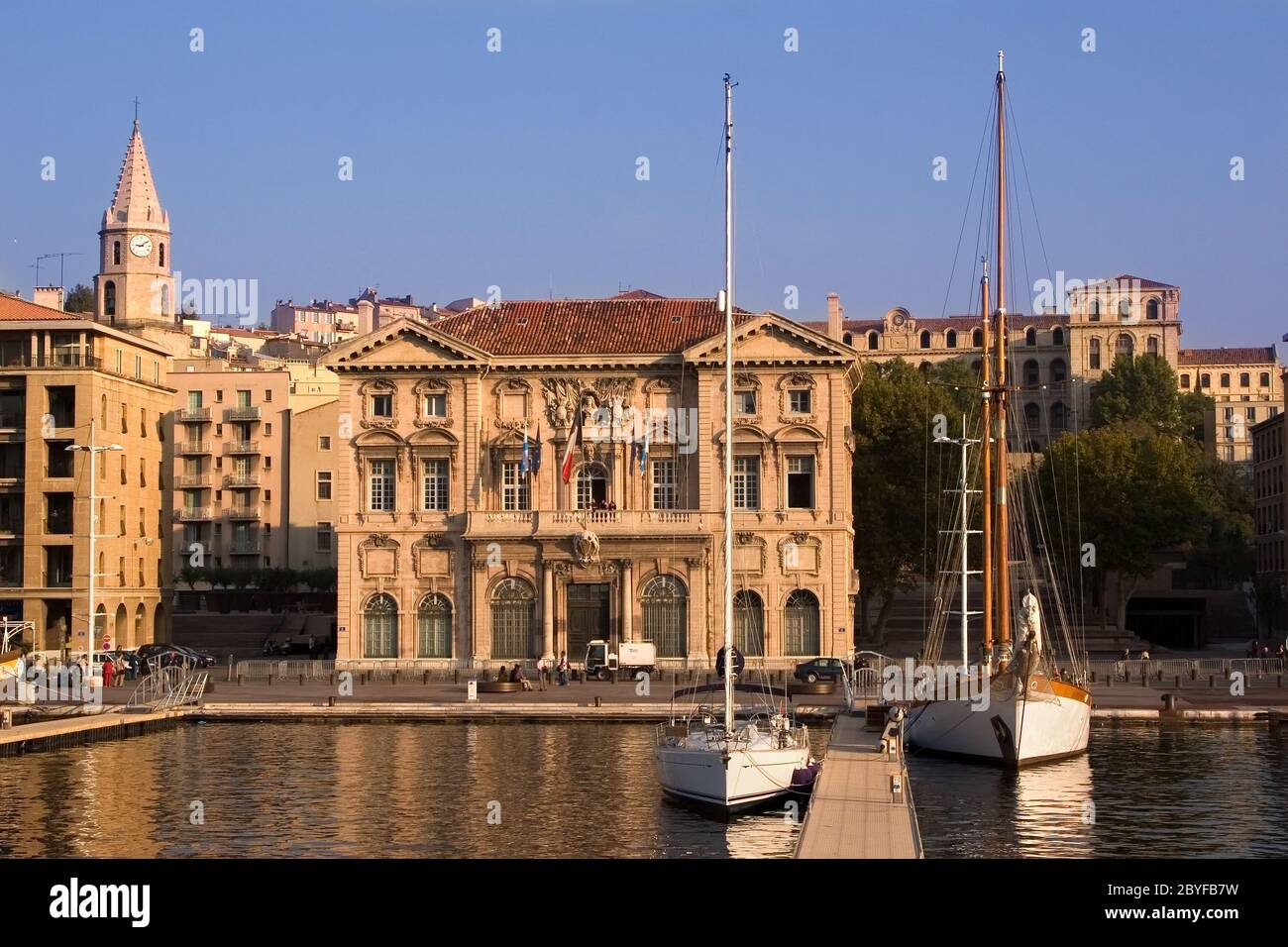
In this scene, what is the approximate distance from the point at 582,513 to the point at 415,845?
4767 centimetres

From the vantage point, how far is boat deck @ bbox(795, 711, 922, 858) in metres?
37.4

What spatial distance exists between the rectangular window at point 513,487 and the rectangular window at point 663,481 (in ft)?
20.0

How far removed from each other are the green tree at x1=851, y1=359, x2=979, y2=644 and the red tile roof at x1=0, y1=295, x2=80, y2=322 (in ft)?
144

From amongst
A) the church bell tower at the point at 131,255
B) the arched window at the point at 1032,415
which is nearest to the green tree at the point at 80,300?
the church bell tower at the point at 131,255

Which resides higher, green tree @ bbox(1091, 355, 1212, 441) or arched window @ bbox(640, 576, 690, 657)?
green tree @ bbox(1091, 355, 1212, 441)

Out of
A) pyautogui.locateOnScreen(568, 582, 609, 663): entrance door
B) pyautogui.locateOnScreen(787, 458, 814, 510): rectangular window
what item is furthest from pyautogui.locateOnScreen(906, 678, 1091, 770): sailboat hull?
pyautogui.locateOnScreen(568, 582, 609, 663): entrance door

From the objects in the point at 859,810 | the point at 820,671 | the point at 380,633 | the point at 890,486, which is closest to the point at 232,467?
the point at 380,633

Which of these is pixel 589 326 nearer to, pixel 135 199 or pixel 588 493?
pixel 588 493

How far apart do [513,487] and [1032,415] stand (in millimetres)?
113327

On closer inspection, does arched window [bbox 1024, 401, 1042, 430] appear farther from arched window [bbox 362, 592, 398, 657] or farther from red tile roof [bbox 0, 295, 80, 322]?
arched window [bbox 362, 592, 398, 657]

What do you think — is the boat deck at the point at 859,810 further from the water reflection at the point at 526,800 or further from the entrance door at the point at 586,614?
the entrance door at the point at 586,614

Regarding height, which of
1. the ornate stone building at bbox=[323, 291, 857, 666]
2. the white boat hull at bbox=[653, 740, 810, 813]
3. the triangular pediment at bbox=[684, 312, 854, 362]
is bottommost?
the white boat hull at bbox=[653, 740, 810, 813]

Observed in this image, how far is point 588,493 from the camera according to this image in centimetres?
9038
